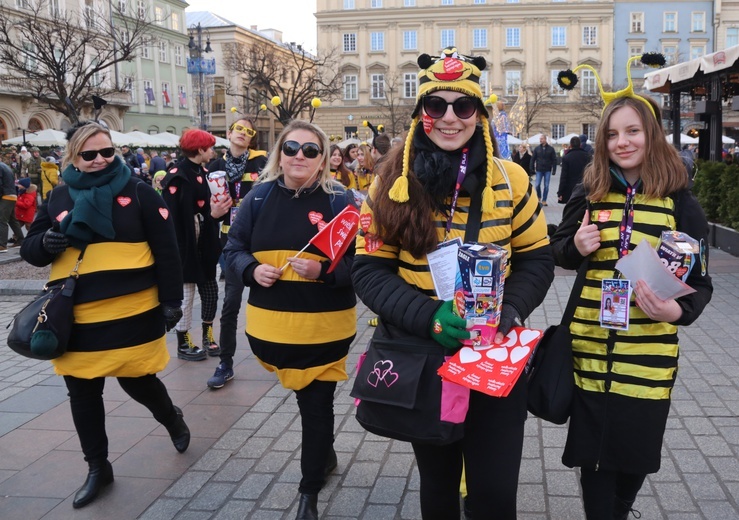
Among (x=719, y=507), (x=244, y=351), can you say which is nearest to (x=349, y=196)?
(x=719, y=507)

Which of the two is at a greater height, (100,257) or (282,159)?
(282,159)

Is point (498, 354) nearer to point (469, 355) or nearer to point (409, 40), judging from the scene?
point (469, 355)

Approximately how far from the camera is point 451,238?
7.82 ft

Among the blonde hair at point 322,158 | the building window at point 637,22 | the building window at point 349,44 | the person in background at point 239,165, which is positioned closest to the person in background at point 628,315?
the blonde hair at point 322,158

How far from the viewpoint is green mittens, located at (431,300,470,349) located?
2.20 metres

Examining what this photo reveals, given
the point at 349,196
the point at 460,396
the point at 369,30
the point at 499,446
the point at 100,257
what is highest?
the point at 369,30

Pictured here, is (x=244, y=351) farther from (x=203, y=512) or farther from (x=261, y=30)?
(x=261, y=30)

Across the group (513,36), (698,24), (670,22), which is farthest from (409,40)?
(698,24)

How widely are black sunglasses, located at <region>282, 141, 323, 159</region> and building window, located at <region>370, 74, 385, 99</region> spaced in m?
66.4

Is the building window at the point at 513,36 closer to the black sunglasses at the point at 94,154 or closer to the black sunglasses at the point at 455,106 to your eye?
the black sunglasses at the point at 94,154

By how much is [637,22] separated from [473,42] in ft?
52.5

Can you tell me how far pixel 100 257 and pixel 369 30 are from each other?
224 ft

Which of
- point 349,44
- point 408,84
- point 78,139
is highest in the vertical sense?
point 349,44

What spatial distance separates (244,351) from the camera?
21.1 ft
